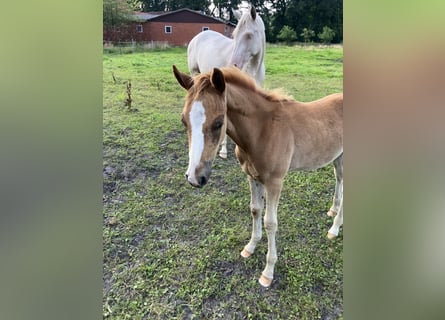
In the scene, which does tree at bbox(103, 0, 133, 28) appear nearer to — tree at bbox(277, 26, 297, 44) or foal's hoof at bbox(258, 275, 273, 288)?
tree at bbox(277, 26, 297, 44)

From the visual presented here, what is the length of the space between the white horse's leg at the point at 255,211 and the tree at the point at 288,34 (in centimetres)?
70

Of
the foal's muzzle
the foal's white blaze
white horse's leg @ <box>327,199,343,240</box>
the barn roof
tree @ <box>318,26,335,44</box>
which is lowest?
white horse's leg @ <box>327,199,343,240</box>

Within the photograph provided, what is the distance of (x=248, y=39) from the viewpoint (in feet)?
5.88

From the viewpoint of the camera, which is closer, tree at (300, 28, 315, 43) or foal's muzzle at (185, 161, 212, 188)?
foal's muzzle at (185, 161, 212, 188)

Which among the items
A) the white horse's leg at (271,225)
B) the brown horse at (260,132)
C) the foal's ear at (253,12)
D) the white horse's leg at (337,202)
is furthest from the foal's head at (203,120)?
the white horse's leg at (337,202)

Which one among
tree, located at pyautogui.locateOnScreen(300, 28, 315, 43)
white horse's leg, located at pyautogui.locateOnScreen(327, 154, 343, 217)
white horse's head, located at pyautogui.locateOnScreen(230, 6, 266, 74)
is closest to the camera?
tree, located at pyautogui.locateOnScreen(300, 28, 315, 43)

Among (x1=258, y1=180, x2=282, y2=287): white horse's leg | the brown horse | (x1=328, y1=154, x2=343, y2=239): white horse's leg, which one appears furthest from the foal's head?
(x1=328, y1=154, x2=343, y2=239): white horse's leg

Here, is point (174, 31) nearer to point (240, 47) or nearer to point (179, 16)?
point (179, 16)

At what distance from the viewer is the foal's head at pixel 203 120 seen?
1018 millimetres

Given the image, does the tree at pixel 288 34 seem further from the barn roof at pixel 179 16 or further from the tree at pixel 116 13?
the tree at pixel 116 13

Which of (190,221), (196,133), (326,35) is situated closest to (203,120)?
(196,133)

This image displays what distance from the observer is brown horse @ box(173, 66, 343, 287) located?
104 centimetres

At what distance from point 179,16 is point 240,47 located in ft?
1.77

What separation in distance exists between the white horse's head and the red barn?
167 millimetres
